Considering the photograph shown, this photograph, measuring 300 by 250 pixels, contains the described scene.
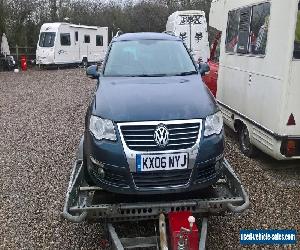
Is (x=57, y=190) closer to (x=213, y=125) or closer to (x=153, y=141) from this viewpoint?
(x=153, y=141)

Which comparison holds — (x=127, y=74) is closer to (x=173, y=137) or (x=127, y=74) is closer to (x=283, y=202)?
(x=173, y=137)

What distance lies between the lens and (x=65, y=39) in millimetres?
24203

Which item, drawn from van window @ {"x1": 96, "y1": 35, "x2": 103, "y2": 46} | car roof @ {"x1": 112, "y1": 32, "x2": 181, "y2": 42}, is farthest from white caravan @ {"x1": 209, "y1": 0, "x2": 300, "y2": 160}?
van window @ {"x1": 96, "y1": 35, "x2": 103, "y2": 46}

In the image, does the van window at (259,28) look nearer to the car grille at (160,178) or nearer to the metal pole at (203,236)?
the car grille at (160,178)

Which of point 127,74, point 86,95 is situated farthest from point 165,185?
point 86,95

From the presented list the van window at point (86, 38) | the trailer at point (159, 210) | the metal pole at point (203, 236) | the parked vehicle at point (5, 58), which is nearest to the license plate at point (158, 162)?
the trailer at point (159, 210)

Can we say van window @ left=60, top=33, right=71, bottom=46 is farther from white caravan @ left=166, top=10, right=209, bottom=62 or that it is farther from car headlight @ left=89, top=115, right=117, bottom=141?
car headlight @ left=89, top=115, right=117, bottom=141

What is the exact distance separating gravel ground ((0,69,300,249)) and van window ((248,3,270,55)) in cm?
180

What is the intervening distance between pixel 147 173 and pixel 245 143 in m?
3.48

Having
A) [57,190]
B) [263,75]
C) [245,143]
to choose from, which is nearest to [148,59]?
[263,75]

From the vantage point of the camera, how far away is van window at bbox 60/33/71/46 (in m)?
24.0

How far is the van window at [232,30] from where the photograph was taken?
23.5 feet

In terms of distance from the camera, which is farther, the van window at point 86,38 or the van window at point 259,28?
the van window at point 86,38

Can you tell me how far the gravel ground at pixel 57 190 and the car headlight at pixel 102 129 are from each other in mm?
1183
